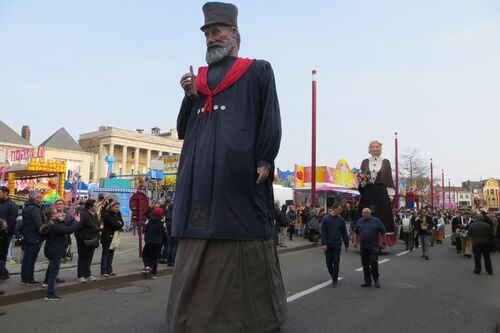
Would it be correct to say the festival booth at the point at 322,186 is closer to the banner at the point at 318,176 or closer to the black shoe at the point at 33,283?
the banner at the point at 318,176

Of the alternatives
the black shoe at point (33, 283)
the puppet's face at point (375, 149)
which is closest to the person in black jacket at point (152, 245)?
the black shoe at point (33, 283)

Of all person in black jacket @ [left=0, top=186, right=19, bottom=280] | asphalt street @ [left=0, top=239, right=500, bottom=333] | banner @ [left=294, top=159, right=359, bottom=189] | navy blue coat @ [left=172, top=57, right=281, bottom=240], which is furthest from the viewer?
banner @ [left=294, top=159, right=359, bottom=189]

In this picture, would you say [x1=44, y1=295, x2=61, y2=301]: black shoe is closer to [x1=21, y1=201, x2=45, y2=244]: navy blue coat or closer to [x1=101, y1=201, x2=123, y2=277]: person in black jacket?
[x1=21, y1=201, x2=45, y2=244]: navy blue coat

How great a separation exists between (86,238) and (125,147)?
7582 centimetres

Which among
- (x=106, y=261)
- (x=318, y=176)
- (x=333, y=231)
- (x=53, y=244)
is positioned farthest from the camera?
(x=318, y=176)

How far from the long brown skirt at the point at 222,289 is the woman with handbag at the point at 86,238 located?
5660 millimetres

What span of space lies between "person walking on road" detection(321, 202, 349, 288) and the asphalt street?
38cm

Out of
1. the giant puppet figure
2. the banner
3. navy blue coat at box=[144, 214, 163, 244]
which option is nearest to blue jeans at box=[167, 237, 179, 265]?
navy blue coat at box=[144, 214, 163, 244]

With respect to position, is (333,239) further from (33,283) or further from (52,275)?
(33,283)

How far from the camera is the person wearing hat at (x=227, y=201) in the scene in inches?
137

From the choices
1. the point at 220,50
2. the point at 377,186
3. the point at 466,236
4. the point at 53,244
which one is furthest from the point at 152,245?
the point at 466,236

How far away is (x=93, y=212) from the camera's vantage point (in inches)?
359

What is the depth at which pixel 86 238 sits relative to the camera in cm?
877

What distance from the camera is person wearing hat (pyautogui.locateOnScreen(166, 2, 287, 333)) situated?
11.4 feet
